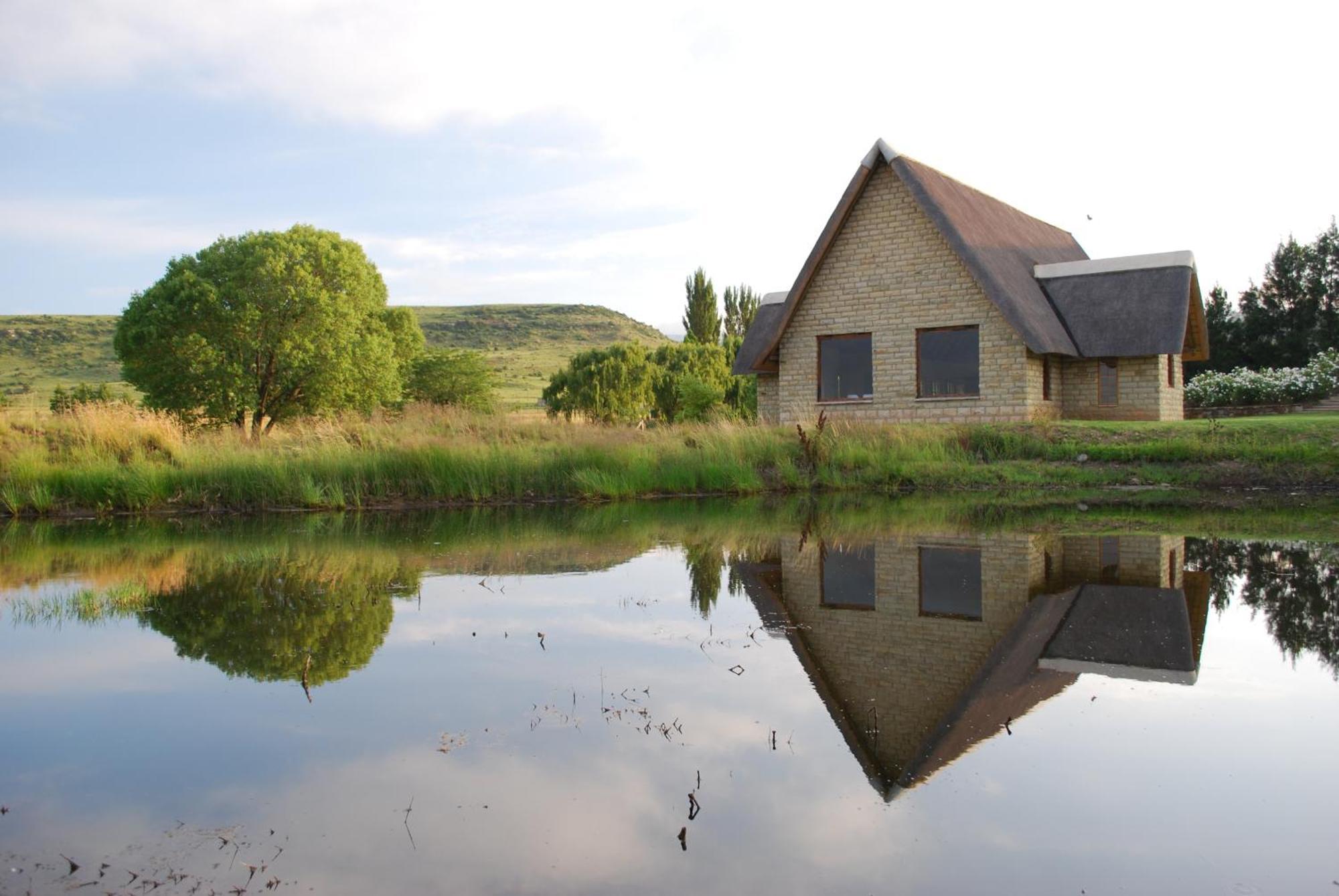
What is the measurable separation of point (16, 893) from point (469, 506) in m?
12.2

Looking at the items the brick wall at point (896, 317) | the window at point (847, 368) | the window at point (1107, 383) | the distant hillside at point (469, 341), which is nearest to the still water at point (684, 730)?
the brick wall at point (896, 317)

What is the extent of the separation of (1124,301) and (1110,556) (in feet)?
47.6

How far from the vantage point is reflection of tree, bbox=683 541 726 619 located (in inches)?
278

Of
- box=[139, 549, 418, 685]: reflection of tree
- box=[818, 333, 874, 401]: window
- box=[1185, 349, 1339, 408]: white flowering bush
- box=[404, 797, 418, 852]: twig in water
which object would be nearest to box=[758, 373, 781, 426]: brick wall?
box=[818, 333, 874, 401]: window

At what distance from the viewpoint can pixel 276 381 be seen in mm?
31844

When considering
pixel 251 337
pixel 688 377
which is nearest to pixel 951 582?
pixel 251 337

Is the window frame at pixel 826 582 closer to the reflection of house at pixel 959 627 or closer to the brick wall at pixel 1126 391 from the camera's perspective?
the reflection of house at pixel 959 627

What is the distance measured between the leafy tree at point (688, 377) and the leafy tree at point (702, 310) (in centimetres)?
1309

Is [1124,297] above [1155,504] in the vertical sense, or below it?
above

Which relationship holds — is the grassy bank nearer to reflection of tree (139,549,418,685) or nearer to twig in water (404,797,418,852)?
reflection of tree (139,549,418,685)

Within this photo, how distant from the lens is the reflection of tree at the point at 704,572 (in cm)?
705

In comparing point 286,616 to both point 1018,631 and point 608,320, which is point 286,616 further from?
point 608,320

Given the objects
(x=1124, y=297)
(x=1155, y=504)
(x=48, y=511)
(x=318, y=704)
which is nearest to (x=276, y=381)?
(x=48, y=511)

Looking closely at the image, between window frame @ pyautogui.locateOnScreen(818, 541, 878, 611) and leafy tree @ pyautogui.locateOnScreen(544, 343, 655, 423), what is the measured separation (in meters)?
25.9
